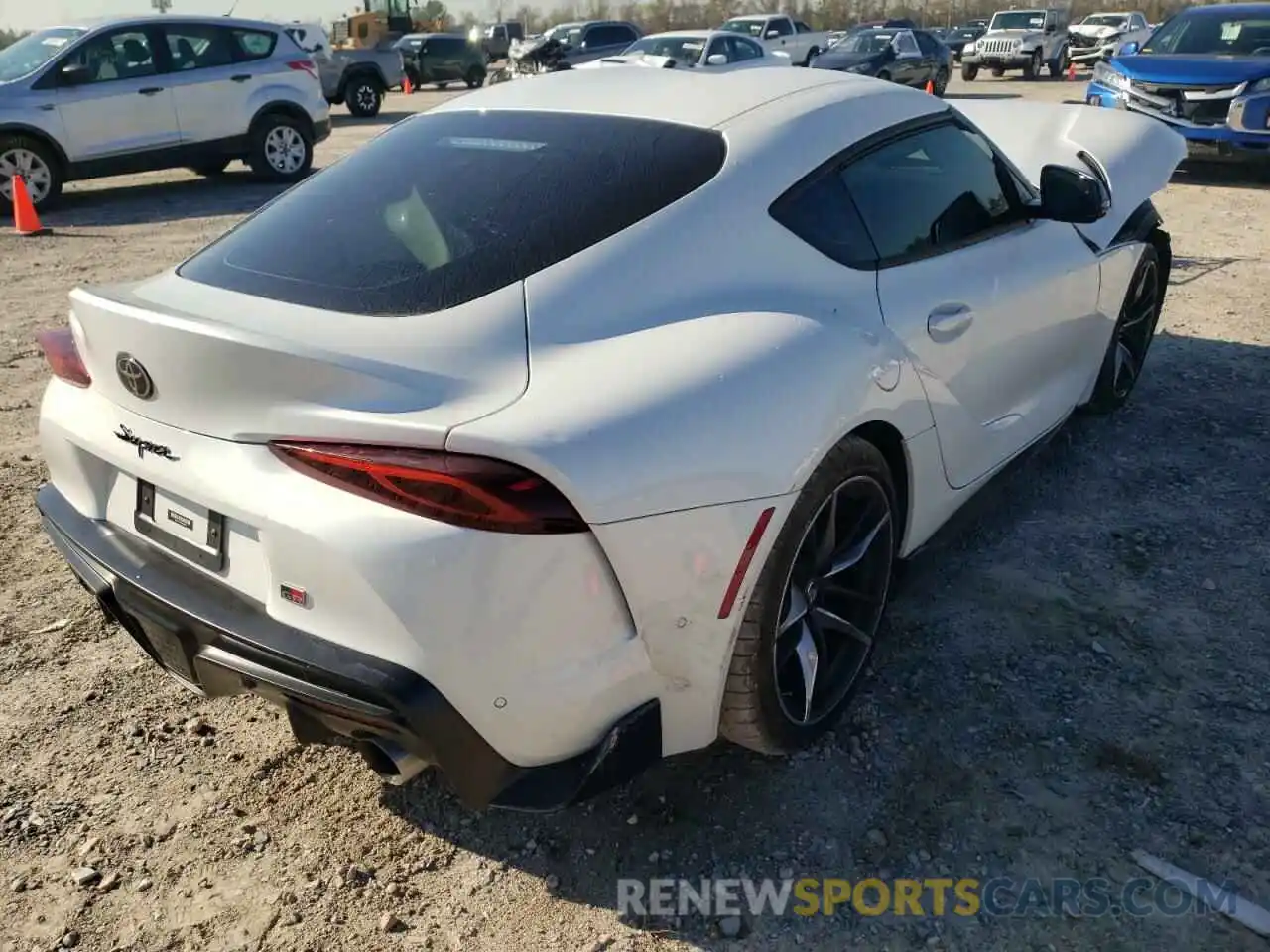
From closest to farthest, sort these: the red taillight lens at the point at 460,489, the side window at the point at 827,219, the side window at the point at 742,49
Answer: the red taillight lens at the point at 460,489 < the side window at the point at 827,219 < the side window at the point at 742,49

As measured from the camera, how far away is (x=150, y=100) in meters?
10.7

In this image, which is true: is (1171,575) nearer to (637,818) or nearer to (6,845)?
(637,818)

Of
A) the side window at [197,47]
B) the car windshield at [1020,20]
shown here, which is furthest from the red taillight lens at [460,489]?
the car windshield at [1020,20]

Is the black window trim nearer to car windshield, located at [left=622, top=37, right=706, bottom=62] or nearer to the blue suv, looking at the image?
the blue suv

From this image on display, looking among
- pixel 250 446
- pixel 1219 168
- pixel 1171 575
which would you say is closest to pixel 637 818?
pixel 250 446

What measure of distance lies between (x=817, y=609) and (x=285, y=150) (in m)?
11.1

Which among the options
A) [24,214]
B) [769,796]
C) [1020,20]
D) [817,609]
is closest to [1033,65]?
[1020,20]

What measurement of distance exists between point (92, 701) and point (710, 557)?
1.91 meters

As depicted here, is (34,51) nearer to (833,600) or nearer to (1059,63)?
(833,600)

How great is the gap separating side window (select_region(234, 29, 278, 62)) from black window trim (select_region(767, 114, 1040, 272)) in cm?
1017

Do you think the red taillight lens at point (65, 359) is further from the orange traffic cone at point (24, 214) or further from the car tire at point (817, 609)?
the orange traffic cone at point (24, 214)

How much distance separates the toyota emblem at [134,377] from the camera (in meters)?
2.19

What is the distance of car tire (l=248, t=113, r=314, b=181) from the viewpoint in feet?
38.2

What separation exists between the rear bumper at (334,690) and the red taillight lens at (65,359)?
0.41m
